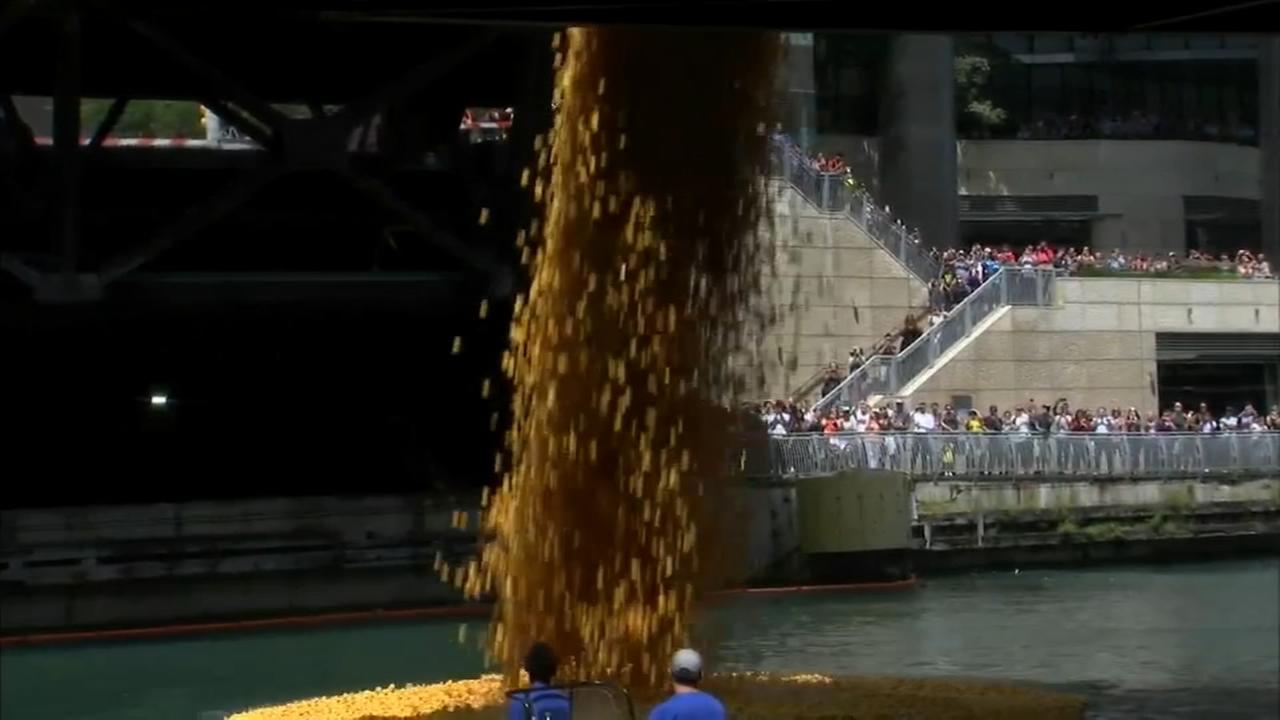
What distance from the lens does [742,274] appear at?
14.9 m

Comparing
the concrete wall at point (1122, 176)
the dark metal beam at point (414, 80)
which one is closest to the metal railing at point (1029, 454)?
the dark metal beam at point (414, 80)

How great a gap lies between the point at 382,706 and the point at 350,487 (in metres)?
23.7

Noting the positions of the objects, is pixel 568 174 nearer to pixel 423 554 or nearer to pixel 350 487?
pixel 423 554

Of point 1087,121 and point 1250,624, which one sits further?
point 1087,121

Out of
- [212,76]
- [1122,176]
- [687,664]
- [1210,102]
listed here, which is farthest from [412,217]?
[1210,102]

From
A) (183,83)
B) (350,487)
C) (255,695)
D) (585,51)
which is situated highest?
(183,83)

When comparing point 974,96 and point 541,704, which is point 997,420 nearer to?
point 974,96

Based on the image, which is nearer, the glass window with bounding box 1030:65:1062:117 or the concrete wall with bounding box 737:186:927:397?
the concrete wall with bounding box 737:186:927:397

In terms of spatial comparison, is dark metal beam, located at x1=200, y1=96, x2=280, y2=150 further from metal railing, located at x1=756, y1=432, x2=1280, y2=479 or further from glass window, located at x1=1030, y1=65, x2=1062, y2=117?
glass window, located at x1=1030, y1=65, x2=1062, y2=117

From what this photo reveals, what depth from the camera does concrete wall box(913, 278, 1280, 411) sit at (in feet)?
147

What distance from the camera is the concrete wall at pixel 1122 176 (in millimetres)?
60656

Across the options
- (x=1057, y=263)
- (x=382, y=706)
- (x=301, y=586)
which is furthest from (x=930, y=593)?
(x=382, y=706)

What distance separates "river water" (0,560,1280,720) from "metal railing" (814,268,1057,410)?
17.5 ft

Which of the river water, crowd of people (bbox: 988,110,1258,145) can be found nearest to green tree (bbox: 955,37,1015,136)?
crowd of people (bbox: 988,110,1258,145)
